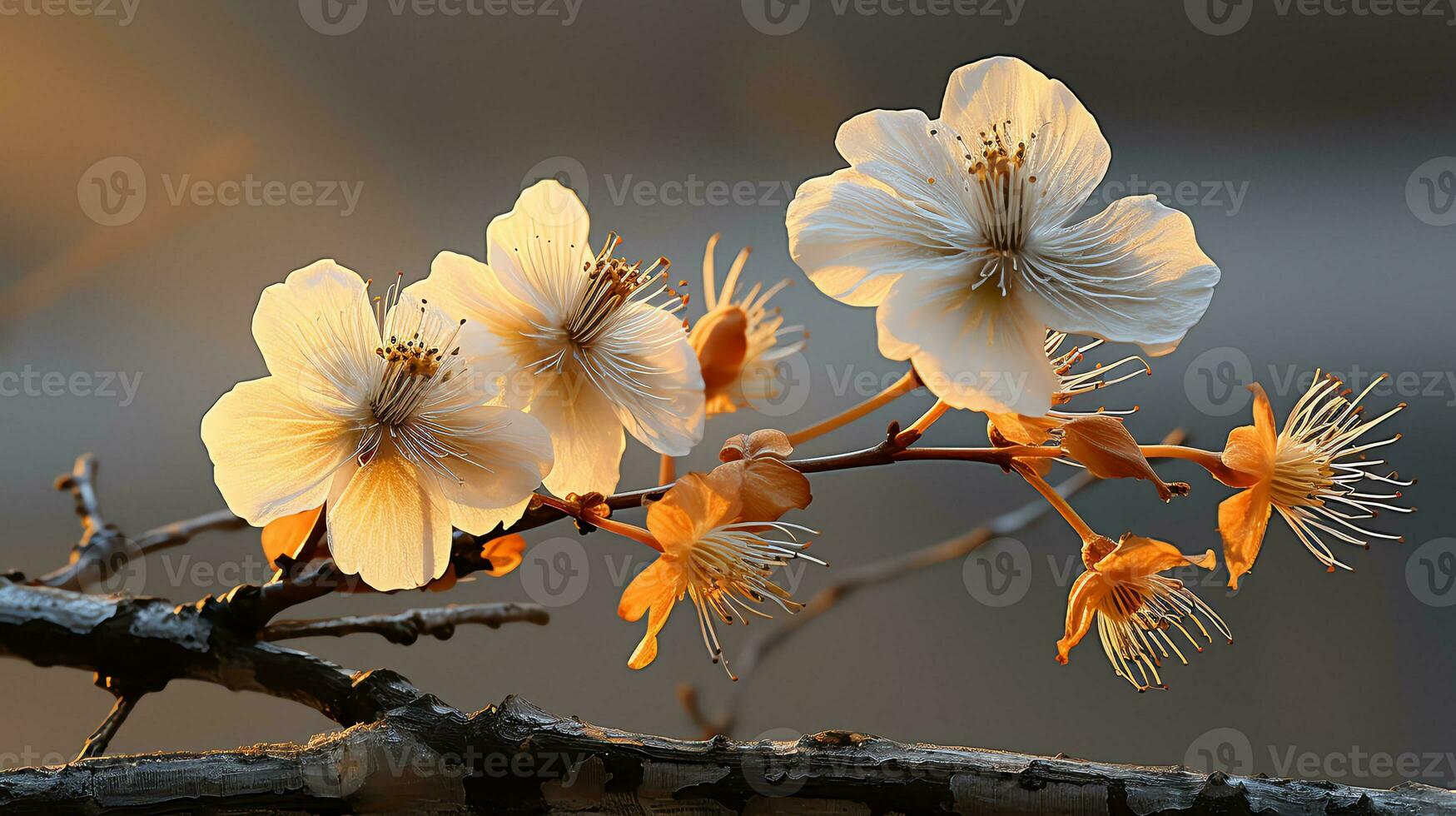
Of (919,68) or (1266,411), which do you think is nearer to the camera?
(1266,411)

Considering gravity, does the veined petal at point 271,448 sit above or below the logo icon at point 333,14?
below

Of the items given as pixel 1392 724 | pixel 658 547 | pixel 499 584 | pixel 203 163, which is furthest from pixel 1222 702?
pixel 203 163

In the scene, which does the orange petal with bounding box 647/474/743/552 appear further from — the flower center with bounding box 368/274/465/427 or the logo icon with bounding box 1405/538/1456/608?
the logo icon with bounding box 1405/538/1456/608

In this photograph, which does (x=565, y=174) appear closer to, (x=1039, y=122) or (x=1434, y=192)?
(x=1039, y=122)

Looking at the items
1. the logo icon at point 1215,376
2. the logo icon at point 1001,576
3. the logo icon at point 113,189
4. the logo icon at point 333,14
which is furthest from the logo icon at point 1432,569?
the logo icon at point 113,189

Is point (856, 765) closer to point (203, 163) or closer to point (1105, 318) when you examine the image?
point (1105, 318)

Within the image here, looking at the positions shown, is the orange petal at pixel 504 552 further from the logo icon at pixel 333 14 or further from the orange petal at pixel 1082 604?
→ the logo icon at pixel 333 14

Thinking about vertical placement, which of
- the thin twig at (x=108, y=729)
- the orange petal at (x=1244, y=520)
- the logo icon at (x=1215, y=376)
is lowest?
the thin twig at (x=108, y=729)

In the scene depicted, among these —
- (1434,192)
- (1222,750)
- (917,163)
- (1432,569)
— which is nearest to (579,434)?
(917,163)
